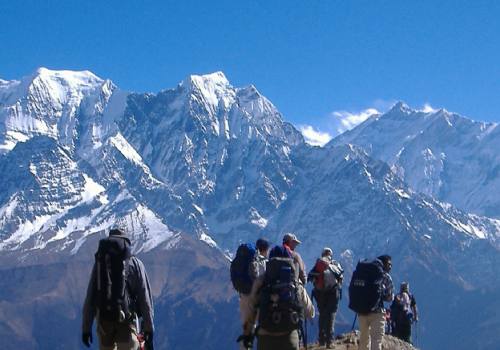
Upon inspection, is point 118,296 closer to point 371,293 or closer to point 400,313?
point 371,293

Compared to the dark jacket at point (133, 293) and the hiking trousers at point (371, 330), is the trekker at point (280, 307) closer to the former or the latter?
the dark jacket at point (133, 293)

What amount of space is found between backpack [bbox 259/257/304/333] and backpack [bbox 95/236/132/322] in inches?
96.3

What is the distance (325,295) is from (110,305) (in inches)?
521

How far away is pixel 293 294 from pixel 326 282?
462 inches

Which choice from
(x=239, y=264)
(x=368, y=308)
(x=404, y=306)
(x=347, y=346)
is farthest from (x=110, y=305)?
(x=404, y=306)

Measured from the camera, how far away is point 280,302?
18.5 m

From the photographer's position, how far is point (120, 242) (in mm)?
18469

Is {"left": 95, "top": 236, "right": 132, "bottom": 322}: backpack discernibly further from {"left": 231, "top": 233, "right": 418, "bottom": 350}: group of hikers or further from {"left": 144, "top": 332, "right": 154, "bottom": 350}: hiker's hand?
{"left": 231, "top": 233, "right": 418, "bottom": 350}: group of hikers

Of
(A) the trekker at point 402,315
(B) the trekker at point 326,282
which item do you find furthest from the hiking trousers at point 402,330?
(B) the trekker at point 326,282

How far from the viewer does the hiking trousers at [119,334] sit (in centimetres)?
1869

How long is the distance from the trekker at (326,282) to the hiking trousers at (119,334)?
36.6 feet

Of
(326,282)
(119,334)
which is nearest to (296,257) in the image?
(119,334)

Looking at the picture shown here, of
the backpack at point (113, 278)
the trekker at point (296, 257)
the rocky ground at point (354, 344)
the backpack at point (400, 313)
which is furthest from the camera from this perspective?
the backpack at point (400, 313)

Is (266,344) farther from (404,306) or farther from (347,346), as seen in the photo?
(404,306)
